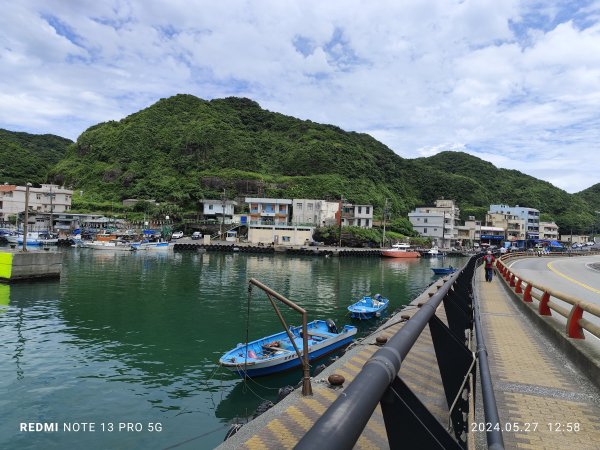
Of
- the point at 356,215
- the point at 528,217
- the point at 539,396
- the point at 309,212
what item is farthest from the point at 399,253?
the point at 539,396

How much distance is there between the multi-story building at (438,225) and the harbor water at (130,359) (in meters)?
79.5

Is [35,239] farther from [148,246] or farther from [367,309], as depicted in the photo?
[367,309]

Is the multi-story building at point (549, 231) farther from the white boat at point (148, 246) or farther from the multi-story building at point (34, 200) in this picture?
the multi-story building at point (34, 200)

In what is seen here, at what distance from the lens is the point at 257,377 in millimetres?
14852

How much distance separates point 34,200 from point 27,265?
268 ft

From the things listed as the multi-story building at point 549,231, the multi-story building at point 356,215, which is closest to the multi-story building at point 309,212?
the multi-story building at point 356,215

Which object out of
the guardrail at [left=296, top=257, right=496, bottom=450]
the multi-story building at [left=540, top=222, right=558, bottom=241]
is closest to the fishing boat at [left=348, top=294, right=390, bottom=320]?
the guardrail at [left=296, top=257, right=496, bottom=450]

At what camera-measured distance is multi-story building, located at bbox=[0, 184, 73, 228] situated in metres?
98.3

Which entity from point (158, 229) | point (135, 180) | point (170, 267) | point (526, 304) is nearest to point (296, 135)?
point (135, 180)

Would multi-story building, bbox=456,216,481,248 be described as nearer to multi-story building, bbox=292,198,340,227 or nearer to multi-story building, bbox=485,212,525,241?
multi-story building, bbox=485,212,525,241

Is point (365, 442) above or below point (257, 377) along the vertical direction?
above

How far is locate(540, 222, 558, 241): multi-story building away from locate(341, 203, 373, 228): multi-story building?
230ft

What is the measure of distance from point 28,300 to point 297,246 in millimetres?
60881

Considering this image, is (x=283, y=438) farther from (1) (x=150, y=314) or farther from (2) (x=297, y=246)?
(2) (x=297, y=246)
